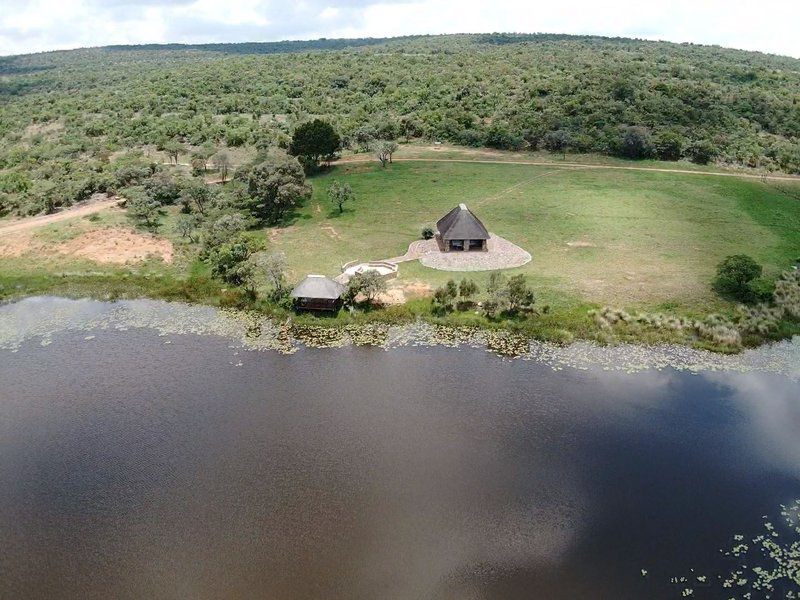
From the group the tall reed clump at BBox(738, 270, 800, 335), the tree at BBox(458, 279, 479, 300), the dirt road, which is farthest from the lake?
the dirt road

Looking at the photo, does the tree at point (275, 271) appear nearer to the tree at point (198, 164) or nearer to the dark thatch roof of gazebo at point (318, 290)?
the dark thatch roof of gazebo at point (318, 290)

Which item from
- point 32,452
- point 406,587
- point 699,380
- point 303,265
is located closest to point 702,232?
point 699,380

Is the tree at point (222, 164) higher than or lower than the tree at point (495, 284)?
higher

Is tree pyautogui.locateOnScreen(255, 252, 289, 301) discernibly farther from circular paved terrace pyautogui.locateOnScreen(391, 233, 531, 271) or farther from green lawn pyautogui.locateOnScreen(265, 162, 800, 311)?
circular paved terrace pyautogui.locateOnScreen(391, 233, 531, 271)

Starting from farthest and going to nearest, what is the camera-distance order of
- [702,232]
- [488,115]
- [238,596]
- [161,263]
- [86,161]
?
[488,115], [86,161], [702,232], [161,263], [238,596]

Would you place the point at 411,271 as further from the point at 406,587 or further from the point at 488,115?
the point at 488,115

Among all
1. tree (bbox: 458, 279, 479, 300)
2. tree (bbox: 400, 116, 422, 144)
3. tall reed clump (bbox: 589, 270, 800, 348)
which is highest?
tree (bbox: 400, 116, 422, 144)

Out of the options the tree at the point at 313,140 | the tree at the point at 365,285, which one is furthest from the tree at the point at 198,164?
the tree at the point at 365,285
